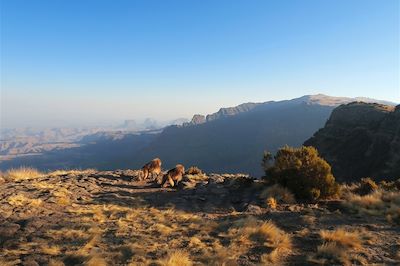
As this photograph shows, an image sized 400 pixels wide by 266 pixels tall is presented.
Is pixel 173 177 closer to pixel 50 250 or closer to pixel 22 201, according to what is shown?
pixel 22 201

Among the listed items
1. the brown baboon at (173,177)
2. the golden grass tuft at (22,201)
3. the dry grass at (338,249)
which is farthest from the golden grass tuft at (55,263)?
the brown baboon at (173,177)

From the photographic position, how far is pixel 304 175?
1822cm

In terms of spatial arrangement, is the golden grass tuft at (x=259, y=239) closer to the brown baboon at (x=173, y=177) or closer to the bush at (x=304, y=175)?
the bush at (x=304, y=175)

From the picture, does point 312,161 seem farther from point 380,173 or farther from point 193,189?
point 380,173

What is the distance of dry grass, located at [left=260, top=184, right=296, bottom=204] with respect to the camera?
1719 centimetres

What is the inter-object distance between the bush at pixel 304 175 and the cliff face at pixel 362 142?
40094 mm

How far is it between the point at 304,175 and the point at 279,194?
183cm

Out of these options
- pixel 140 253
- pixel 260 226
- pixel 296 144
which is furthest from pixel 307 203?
pixel 296 144

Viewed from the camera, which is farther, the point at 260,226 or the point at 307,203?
the point at 307,203

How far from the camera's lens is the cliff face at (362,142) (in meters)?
60.3

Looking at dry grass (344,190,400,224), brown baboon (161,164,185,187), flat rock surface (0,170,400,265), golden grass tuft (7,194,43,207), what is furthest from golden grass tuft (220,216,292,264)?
brown baboon (161,164,185,187)

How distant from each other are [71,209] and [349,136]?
72686mm

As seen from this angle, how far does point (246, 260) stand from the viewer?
9.86m

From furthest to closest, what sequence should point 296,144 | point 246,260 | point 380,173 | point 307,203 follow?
point 296,144 → point 380,173 → point 307,203 → point 246,260
